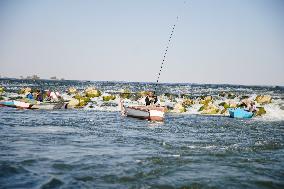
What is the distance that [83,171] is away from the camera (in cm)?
1154

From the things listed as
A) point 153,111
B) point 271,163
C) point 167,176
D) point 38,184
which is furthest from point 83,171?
point 153,111

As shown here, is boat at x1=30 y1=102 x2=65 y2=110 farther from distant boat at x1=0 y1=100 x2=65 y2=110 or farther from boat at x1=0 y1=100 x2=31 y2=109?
boat at x1=0 y1=100 x2=31 y2=109

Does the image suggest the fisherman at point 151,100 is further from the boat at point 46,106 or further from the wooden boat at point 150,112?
the boat at point 46,106

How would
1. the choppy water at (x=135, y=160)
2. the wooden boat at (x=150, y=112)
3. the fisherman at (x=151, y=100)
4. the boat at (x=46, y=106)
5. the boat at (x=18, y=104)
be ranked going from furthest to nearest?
the boat at (x=46, y=106) → the boat at (x=18, y=104) → the fisherman at (x=151, y=100) → the wooden boat at (x=150, y=112) → the choppy water at (x=135, y=160)

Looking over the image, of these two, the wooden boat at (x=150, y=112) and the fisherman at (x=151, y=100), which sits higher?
the fisherman at (x=151, y=100)

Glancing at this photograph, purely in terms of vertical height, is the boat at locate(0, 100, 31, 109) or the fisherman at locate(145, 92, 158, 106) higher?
the fisherman at locate(145, 92, 158, 106)

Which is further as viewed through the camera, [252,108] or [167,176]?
[252,108]

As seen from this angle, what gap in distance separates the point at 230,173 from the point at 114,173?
409cm

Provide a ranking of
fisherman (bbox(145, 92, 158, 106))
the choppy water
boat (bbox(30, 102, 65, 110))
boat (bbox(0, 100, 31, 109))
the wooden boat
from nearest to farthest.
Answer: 1. the choppy water
2. the wooden boat
3. fisherman (bbox(145, 92, 158, 106))
4. boat (bbox(0, 100, 31, 109))
5. boat (bbox(30, 102, 65, 110))

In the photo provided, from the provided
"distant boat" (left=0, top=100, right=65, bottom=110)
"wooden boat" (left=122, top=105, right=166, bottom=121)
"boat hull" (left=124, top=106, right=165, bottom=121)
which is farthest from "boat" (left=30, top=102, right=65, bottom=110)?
"boat hull" (left=124, top=106, right=165, bottom=121)

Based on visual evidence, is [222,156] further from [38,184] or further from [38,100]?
[38,100]

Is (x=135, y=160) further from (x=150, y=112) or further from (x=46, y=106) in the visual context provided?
(x=46, y=106)

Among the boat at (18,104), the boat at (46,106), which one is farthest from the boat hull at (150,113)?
the boat at (18,104)

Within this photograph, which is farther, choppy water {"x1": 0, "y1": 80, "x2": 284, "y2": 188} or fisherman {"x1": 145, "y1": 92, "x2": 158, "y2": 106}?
fisherman {"x1": 145, "y1": 92, "x2": 158, "y2": 106}
